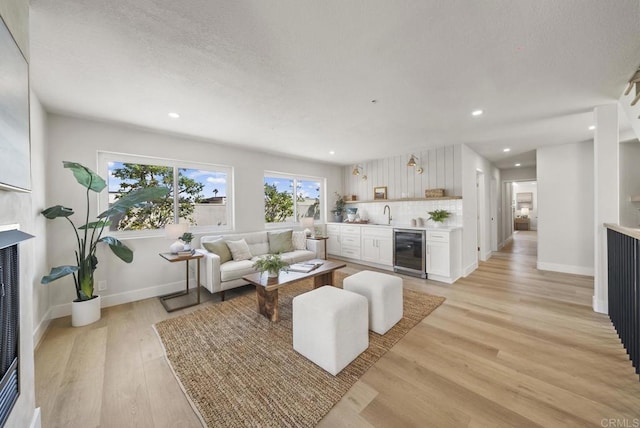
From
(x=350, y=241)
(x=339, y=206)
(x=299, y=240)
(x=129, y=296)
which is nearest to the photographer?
(x=129, y=296)

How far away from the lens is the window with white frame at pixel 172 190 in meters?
3.29

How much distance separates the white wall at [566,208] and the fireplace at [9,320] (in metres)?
6.69

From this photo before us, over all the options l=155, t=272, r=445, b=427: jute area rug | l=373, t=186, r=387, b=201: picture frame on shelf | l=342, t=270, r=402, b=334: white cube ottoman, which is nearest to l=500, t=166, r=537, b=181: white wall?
l=373, t=186, r=387, b=201: picture frame on shelf

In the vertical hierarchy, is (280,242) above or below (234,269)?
above

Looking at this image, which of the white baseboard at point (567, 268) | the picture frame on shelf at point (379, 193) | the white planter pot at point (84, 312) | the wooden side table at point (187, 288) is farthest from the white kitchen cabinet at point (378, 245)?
the white planter pot at point (84, 312)

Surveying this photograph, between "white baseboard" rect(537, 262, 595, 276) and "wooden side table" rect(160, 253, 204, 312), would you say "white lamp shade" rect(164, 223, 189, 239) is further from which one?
"white baseboard" rect(537, 262, 595, 276)

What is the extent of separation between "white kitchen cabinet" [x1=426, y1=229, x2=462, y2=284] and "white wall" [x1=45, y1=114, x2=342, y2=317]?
10.7ft

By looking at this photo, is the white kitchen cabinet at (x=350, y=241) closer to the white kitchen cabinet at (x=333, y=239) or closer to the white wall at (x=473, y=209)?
the white kitchen cabinet at (x=333, y=239)

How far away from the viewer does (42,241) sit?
254cm

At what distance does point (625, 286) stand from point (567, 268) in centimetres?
310

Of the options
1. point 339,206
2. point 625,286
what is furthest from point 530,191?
point 625,286

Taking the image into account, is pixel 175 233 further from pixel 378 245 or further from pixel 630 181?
pixel 630 181

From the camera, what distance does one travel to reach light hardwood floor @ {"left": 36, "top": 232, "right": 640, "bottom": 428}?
1418mm

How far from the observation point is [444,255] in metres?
3.87
